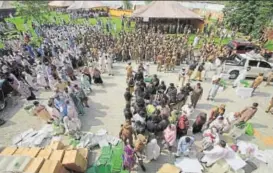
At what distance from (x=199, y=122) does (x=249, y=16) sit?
827 inches

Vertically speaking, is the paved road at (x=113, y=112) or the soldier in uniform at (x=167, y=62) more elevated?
the soldier in uniform at (x=167, y=62)

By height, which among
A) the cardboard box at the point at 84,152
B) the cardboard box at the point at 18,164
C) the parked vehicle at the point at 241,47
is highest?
the parked vehicle at the point at 241,47

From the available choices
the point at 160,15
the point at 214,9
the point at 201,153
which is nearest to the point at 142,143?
the point at 201,153

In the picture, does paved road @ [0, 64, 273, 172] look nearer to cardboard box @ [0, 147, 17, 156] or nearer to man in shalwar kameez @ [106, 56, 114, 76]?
man in shalwar kameez @ [106, 56, 114, 76]

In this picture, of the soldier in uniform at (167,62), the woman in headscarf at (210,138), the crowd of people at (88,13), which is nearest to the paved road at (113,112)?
the soldier in uniform at (167,62)

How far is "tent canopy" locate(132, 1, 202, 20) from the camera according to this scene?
24.9m

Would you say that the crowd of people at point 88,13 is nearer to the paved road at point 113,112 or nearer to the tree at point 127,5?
the tree at point 127,5

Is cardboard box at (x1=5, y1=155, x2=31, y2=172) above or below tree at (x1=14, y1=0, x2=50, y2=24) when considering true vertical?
below

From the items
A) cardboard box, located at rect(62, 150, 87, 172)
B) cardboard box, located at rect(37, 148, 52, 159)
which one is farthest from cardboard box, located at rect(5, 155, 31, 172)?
cardboard box, located at rect(62, 150, 87, 172)

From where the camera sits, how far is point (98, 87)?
12.9 meters

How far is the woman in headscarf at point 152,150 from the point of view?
7318 mm

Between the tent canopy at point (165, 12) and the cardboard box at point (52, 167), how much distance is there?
69.4 ft

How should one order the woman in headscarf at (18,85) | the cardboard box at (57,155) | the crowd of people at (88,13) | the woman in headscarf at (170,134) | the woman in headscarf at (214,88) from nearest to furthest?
the cardboard box at (57,155), the woman in headscarf at (170,134), the woman in headscarf at (18,85), the woman in headscarf at (214,88), the crowd of people at (88,13)

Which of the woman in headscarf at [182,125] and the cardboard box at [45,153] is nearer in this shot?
the cardboard box at [45,153]
